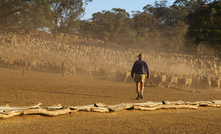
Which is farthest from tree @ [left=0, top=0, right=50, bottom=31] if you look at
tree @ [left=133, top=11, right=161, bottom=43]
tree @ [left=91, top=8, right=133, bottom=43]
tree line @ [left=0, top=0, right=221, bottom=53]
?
tree @ [left=133, top=11, right=161, bottom=43]

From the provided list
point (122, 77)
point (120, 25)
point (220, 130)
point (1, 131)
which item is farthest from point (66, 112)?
point (120, 25)

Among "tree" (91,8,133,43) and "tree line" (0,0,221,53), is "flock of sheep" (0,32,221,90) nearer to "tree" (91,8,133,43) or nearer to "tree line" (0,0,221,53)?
"tree line" (0,0,221,53)

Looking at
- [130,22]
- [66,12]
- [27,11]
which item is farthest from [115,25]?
[27,11]

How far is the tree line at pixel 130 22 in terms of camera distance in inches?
1423

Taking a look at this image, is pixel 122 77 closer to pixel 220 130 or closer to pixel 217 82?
pixel 217 82

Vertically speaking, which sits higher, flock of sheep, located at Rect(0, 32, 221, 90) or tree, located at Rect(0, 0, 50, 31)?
tree, located at Rect(0, 0, 50, 31)

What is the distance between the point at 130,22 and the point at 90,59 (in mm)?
39878

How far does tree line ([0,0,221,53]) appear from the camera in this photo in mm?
36156

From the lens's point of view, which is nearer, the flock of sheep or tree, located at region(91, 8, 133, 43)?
the flock of sheep

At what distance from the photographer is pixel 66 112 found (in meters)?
7.21

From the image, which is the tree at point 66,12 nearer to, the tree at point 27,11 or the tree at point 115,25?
the tree at point 27,11

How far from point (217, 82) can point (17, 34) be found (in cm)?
3768

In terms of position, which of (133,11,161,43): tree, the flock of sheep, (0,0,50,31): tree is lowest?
the flock of sheep

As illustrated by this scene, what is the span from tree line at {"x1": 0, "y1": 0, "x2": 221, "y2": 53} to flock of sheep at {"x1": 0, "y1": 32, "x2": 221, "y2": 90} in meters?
3.03
